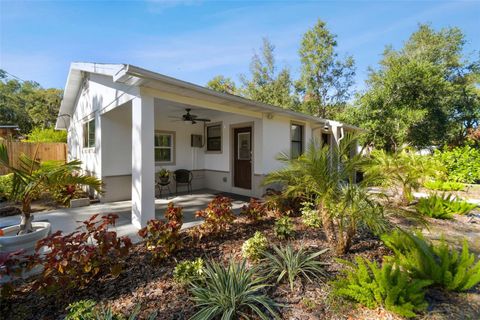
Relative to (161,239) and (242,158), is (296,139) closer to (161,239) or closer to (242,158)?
(242,158)

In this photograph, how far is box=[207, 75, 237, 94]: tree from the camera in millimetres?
24891

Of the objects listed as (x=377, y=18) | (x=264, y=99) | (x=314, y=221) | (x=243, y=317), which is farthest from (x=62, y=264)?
(x=264, y=99)

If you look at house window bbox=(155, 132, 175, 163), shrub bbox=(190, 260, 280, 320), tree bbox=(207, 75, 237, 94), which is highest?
→ tree bbox=(207, 75, 237, 94)

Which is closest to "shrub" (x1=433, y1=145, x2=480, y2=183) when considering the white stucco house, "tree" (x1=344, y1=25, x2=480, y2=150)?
"tree" (x1=344, y1=25, x2=480, y2=150)

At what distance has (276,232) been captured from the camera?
4.00m

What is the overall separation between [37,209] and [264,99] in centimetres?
1832

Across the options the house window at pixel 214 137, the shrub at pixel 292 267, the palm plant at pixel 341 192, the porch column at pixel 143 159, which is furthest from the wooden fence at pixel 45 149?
the palm plant at pixel 341 192

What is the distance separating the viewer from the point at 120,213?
538 cm

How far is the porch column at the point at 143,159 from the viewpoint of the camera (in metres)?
4.18

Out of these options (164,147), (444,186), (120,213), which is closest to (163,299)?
(120,213)

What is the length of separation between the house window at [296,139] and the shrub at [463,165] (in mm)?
7005

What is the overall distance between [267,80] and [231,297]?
21022mm

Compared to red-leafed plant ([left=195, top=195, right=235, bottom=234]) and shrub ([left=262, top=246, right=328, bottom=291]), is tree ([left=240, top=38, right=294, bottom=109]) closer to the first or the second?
red-leafed plant ([left=195, top=195, right=235, bottom=234])

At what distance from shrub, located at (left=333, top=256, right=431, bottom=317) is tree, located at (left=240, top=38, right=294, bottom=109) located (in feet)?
61.8
